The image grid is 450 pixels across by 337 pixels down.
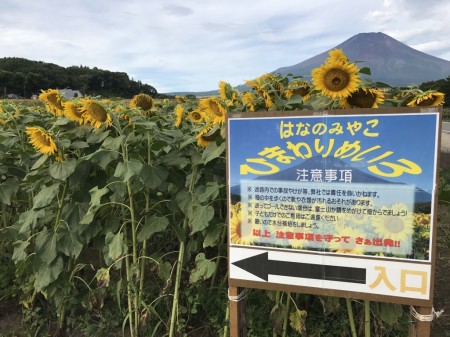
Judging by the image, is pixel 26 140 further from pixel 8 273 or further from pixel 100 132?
pixel 8 273

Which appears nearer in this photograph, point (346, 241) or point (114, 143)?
point (346, 241)

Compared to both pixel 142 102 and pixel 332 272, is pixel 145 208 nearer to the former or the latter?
pixel 142 102

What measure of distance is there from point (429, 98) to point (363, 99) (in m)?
0.25

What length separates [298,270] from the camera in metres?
1.66

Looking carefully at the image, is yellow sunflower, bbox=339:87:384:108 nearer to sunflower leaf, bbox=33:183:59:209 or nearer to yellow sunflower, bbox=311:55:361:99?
yellow sunflower, bbox=311:55:361:99

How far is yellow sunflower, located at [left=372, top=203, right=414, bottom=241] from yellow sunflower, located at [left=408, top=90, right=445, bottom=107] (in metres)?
0.43

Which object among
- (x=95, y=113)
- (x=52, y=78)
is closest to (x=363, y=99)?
(x=95, y=113)

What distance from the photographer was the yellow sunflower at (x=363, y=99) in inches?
63.1

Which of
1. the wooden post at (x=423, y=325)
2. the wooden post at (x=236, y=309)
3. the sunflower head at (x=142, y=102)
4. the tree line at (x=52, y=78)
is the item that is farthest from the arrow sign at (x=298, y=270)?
the tree line at (x=52, y=78)

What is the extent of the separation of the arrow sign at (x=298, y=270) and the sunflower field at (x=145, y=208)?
26cm

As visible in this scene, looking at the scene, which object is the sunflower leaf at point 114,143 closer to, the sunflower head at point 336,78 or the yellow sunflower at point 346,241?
the sunflower head at point 336,78

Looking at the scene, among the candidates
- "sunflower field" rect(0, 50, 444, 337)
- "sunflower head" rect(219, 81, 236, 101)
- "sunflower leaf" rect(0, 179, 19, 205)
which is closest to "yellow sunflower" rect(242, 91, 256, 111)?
"sunflower field" rect(0, 50, 444, 337)

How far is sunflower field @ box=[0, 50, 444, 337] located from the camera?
1.84 meters

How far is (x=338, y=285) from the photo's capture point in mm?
1612
